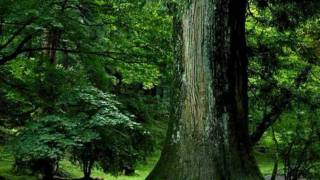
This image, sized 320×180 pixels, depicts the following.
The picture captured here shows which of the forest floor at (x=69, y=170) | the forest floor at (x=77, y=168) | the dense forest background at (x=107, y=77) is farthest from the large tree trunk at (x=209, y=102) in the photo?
the forest floor at (x=77, y=168)

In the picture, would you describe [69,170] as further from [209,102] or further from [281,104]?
[209,102]

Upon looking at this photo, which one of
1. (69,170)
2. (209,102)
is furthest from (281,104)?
(69,170)

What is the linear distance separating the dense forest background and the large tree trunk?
0.36 m

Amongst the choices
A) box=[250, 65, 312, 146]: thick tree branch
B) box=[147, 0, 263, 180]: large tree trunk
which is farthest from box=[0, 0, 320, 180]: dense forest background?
box=[147, 0, 263, 180]: large tree trunk

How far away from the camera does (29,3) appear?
614cm

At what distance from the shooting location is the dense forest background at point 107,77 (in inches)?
241

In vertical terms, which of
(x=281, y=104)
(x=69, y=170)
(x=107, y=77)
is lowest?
(x=69, y=170)

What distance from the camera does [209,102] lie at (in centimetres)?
555

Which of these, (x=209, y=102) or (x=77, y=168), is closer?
(x=209, y=102)

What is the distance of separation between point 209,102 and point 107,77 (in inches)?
152

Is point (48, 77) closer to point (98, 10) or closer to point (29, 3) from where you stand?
point (29, 3)

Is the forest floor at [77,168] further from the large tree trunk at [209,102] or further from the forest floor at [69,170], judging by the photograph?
the large tree trunk at [209,102]

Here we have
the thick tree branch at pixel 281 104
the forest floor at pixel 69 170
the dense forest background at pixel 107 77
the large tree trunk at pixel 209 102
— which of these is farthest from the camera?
→ the thick tree branch at pixel 281 104

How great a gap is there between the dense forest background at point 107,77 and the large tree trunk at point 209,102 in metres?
0.36
